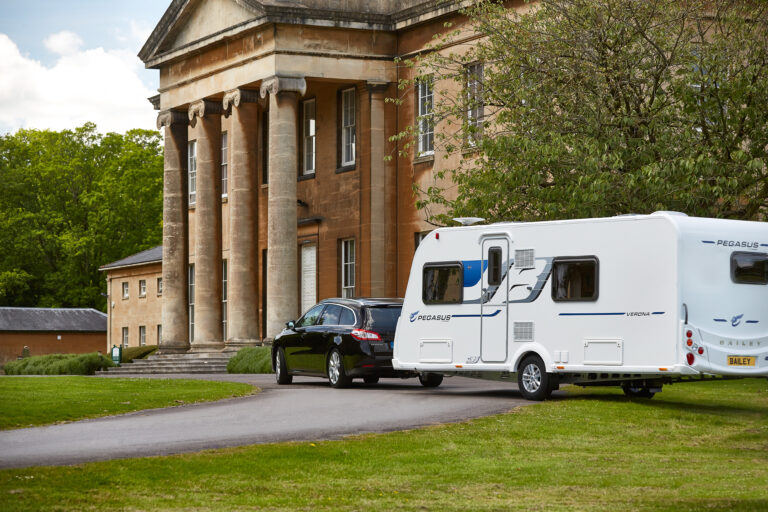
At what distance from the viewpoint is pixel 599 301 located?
18.5m

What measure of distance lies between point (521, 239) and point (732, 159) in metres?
4.74

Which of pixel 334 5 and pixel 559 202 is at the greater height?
pixel 334 5

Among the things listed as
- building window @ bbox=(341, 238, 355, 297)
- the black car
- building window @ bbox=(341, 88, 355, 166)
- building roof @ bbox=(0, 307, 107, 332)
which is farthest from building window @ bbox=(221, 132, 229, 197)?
building roof @ bbox=(0, 307, 107, 332)

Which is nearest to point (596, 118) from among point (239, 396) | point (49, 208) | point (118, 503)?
point (239, 396)

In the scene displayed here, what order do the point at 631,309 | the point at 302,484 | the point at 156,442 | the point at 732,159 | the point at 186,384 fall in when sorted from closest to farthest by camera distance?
the point at 302,484
the point at 156,442
the point at 631,309
the point at 732,159
the point at 186,384

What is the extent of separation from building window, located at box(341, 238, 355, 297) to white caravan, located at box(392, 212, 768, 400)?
60.5ft

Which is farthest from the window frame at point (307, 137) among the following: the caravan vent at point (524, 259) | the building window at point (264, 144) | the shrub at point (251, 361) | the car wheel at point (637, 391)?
the caravan vent at point (524, 259)

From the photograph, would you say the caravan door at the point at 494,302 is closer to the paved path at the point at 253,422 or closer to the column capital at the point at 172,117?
the paved path at the point at 253,422

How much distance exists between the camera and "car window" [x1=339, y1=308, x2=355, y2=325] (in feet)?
77.5

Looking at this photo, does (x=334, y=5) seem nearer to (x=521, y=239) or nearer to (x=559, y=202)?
(x=559, y=202)

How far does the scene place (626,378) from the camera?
18.5 metres

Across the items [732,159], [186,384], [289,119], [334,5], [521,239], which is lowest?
[186,384]

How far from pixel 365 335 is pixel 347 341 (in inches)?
16.8

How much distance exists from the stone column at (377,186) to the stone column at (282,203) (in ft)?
7.61
